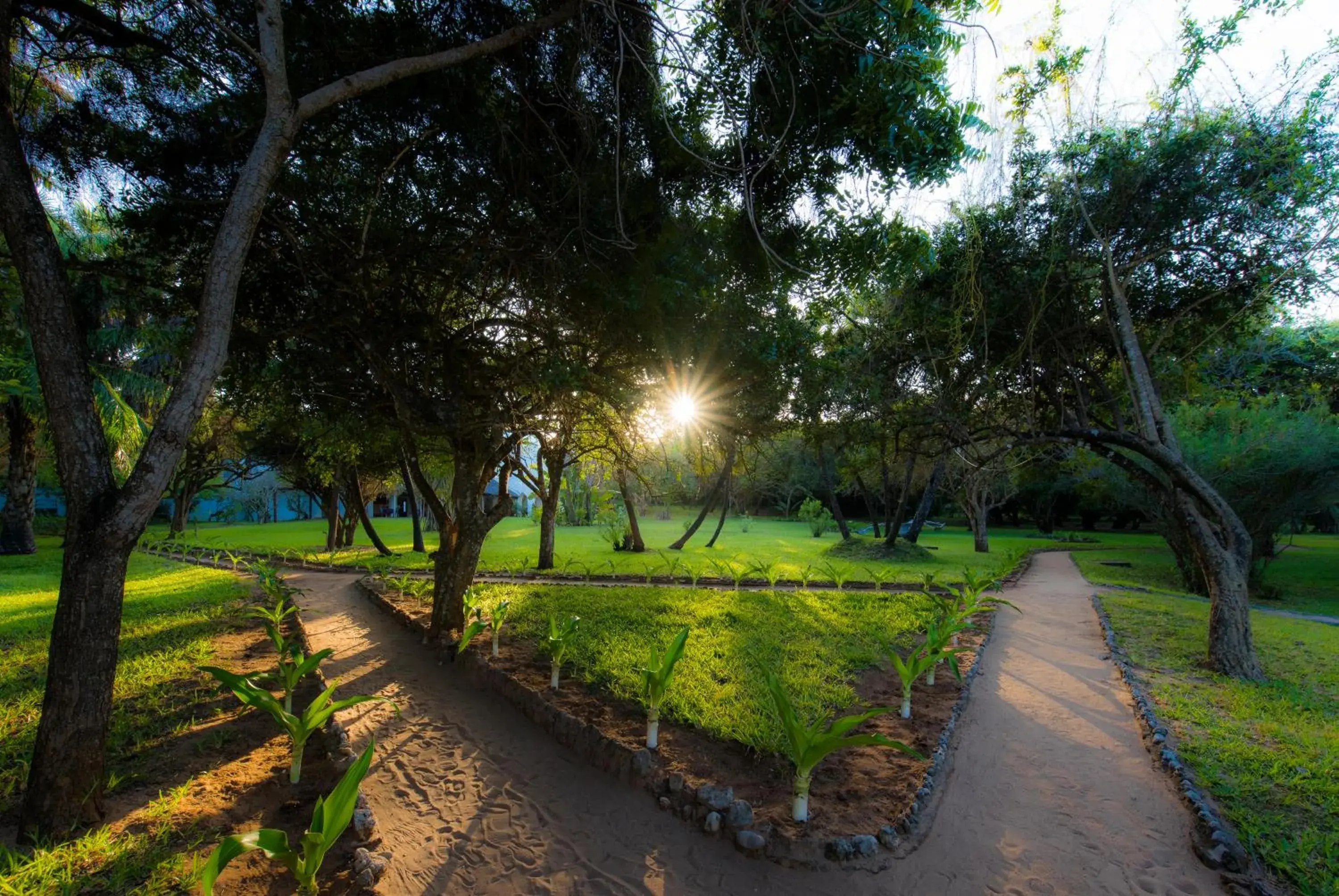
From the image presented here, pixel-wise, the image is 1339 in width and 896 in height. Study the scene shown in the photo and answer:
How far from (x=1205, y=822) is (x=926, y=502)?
14640mm

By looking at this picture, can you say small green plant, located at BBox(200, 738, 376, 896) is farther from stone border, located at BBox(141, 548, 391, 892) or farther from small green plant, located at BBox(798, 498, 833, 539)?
small green plant, located at BBox(798, 498, 833, 539)

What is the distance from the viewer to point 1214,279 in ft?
21.4

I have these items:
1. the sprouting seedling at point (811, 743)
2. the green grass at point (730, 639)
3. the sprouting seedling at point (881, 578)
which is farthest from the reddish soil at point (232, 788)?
the sprouting seedling at point (881, 578)

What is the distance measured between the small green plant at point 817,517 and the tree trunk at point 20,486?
84.2ft

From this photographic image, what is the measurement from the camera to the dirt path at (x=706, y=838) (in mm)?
2789

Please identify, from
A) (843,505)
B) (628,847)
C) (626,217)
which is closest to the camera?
(628,847)

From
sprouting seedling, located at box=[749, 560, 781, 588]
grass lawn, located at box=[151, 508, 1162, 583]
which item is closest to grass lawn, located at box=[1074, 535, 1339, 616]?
grass lawn, located at box=[151, 508, 1162, 583]

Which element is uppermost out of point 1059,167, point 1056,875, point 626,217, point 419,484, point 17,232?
point 1059,167

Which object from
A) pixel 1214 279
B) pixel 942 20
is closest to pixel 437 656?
pixel 942 20

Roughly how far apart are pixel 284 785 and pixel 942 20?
559 centimetres

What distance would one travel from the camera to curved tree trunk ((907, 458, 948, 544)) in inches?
629

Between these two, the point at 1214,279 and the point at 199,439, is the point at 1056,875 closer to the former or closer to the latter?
the point at 1214,279

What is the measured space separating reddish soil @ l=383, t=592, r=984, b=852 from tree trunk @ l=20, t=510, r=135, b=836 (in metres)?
2.71

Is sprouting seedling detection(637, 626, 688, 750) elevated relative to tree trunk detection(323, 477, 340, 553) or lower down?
lower down
